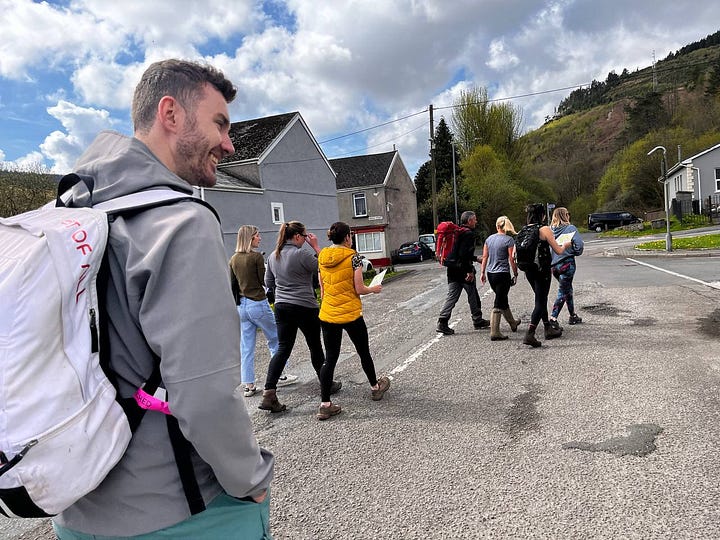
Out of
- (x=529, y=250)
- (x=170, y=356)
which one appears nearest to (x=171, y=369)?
(x=170, y=356)

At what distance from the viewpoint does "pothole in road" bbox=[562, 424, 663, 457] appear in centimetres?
367

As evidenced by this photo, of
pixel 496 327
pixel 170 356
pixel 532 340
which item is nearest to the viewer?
pixel 170 356

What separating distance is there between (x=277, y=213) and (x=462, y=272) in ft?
53.9

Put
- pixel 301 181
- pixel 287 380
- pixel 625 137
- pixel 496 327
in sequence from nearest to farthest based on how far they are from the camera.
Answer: pixel 287 380 → pixel 496 327 → pixel 301 181 → pixel 625 137

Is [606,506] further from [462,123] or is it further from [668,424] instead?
[462,123]

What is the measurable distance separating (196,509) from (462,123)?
57.1 m

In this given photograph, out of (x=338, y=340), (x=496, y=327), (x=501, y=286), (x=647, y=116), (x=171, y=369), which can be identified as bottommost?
(x=496, y=327)

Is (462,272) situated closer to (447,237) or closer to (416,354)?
(447,237)

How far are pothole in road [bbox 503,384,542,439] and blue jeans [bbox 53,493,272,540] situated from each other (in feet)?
10.5

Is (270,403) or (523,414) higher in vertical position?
(270,403)

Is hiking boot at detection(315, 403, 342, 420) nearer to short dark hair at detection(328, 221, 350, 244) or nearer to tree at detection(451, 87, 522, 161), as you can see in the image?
short dark hair at detection(328, 221, 350, 244)

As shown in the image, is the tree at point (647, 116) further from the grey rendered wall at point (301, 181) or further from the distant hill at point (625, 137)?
the grey rendered wall at point (301, 181)

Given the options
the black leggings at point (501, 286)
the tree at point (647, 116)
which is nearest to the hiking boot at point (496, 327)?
the black leggings at point (501, 286)

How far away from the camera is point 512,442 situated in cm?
398
